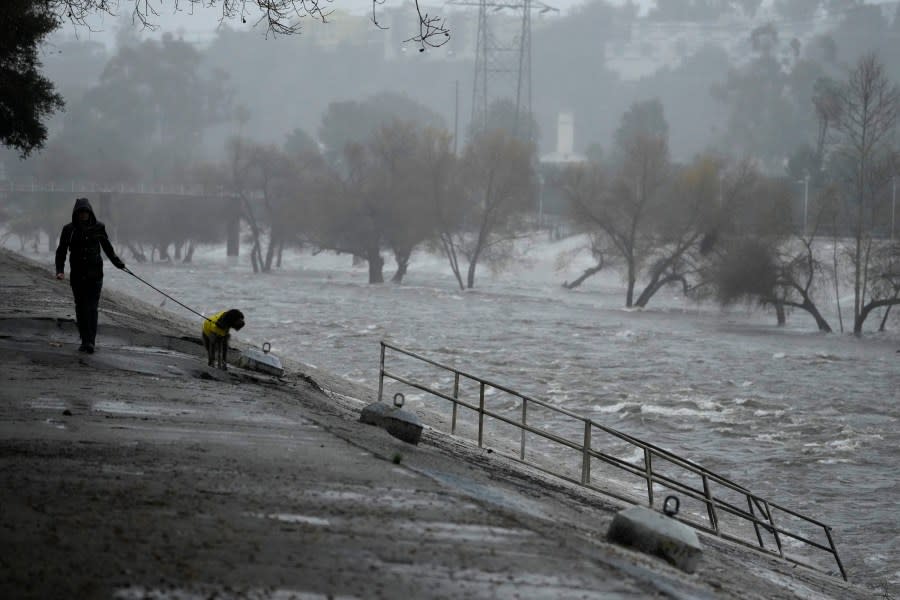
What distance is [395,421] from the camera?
1351 cm

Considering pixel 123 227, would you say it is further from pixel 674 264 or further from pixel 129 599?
pixel 129 599

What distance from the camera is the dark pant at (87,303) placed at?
47.5 ft

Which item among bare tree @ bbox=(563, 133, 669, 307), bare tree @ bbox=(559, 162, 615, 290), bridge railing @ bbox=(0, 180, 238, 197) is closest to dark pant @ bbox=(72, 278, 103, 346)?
bare tree @ bbox=(563, 133, 669, 307)

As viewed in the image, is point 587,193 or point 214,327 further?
point 587,193

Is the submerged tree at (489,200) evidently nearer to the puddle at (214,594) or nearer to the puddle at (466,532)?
the puddle at (466,532)

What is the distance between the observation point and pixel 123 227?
364 feet

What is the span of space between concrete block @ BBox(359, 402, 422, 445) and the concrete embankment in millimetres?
291

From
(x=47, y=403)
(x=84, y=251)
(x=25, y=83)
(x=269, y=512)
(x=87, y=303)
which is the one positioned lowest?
(x=269, y=512)

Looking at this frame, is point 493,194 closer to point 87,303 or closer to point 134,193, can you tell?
point 134,193

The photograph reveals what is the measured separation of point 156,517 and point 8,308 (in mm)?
13735

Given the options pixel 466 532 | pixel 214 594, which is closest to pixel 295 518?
pixel 466 532

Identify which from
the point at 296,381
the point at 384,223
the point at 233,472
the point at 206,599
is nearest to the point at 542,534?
the point at 233,472

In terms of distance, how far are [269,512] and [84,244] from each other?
22.5 feet

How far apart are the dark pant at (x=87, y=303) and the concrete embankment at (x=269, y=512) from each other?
0.68 metres
